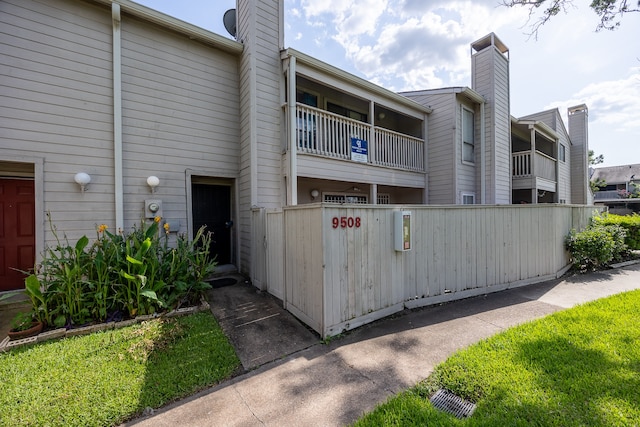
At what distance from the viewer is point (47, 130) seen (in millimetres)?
4469

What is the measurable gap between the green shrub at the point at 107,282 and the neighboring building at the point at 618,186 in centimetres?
3727

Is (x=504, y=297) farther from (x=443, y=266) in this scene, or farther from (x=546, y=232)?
(x=546, y=232)

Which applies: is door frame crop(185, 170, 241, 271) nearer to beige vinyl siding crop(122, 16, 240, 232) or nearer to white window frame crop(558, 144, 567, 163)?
beige vinyl siding crop(122, 16, 240, 232)

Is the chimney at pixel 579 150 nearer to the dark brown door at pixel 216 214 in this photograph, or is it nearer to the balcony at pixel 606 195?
Result: the dark brown door at pixel 216 214

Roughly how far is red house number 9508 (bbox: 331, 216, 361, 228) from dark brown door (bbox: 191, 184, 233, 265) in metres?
3.98

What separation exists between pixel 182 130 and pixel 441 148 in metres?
7.79

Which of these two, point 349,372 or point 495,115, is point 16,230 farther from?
point 495,115

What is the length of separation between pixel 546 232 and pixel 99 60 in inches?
392

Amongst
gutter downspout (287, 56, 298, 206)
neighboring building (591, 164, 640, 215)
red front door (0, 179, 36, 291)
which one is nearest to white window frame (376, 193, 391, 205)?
gutter downspout (287, 56, 298, 206)

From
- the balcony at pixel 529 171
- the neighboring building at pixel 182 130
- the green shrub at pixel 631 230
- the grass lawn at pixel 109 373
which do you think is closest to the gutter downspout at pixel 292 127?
the neighboring building at pixel 182 130

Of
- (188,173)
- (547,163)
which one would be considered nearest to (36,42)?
(188,173)

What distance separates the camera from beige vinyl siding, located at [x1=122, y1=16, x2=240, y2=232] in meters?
5.18

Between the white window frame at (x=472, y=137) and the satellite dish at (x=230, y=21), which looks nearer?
the satellite dish at (x=230, y=21)

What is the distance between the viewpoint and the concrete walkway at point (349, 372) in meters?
2.14
